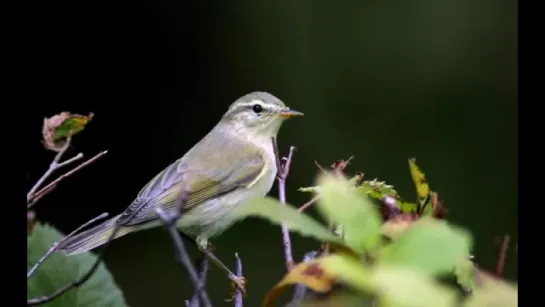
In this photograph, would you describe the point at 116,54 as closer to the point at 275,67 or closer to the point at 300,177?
the point at 275,67

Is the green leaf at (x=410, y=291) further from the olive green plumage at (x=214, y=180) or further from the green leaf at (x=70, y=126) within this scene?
the olive green plumage at (x=214, y=180)

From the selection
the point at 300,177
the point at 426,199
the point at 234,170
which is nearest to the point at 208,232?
the point at 234,170

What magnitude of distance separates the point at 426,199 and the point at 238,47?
11.8ft

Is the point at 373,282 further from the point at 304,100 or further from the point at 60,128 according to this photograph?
the point at 304,100

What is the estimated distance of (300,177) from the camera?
4.31 m

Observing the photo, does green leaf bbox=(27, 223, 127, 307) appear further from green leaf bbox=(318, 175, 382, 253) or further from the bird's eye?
the bird's eye

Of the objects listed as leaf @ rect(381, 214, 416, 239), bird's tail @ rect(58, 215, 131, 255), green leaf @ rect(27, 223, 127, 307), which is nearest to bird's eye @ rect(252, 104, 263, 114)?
bird's tail @ rect(58, 215, 131, 255)

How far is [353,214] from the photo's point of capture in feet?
2.00

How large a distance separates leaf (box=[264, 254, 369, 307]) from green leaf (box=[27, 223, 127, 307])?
347 millimetres

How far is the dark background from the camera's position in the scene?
13.6ft

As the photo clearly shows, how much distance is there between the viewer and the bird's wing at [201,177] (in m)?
1.99

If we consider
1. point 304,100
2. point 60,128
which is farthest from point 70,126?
point 304,100

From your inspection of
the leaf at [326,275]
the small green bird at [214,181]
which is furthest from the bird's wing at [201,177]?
the leaf at [326,275]

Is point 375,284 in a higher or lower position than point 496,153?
higher
